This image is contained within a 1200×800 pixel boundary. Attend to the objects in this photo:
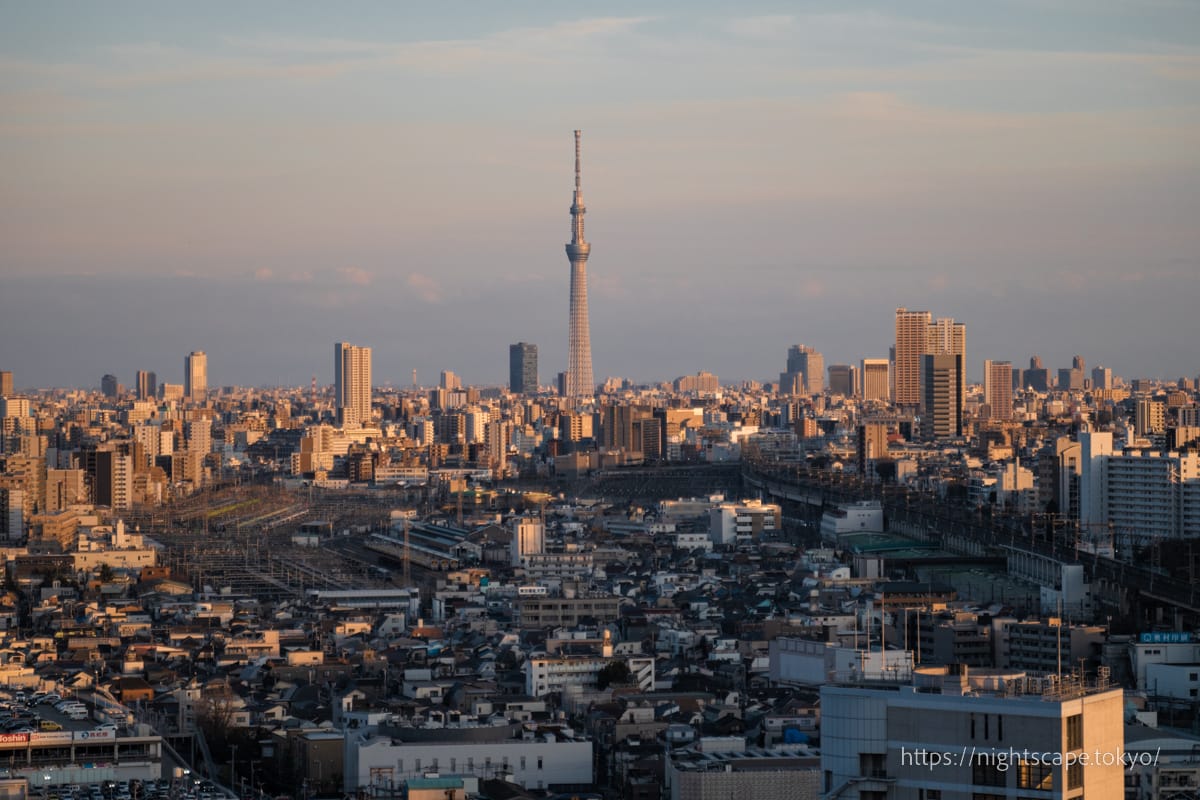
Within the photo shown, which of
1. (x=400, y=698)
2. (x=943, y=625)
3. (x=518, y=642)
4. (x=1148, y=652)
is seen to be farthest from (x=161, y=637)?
(x=1148, y=652)

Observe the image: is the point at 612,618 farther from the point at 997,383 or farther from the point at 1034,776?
the point at 997,383

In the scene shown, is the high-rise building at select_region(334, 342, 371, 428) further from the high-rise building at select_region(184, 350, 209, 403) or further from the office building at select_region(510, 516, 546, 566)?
the office building at select_region(510, 516, 546, 566)

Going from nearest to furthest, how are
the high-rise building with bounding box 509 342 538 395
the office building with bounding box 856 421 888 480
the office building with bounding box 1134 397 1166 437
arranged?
the office building with bounding box 856 421 888 480 < the office building with bounding box 1134 397 1166 437 < the high-rise building with bounding box 509 342 538 395

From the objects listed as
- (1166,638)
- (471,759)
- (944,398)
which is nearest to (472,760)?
(471,759)

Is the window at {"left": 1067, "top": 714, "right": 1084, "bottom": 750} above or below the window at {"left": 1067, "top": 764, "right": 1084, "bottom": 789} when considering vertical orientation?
above

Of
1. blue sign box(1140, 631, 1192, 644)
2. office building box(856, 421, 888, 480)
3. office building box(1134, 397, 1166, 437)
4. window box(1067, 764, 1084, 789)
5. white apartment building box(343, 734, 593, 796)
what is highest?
office building box(1134, 397, 1166, 437)

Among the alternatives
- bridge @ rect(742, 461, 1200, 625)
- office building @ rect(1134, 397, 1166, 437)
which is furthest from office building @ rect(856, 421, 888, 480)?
office building @ rect(1134, 397, 1166, 437)

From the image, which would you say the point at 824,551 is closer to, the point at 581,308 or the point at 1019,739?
the point at 1019,739
